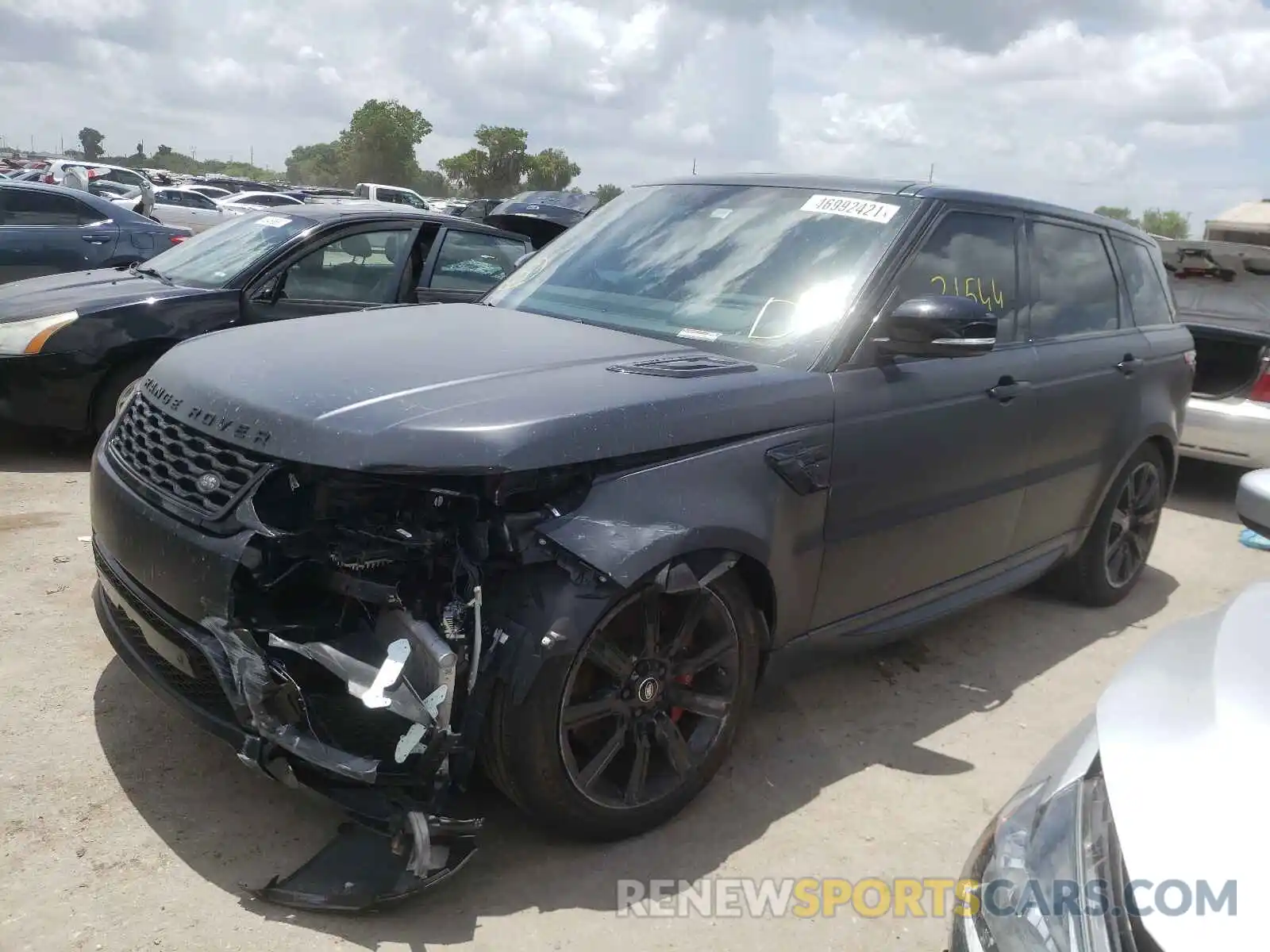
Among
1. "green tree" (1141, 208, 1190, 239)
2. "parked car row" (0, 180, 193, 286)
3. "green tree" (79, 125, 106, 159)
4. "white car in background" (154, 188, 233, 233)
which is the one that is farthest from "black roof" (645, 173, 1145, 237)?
"green tree" (79, 125, 106, 159)

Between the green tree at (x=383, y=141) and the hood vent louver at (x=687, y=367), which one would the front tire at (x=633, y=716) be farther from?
the green tree at (x=383, y=141)

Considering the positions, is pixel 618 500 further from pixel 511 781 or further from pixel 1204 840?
pixel 1204 840

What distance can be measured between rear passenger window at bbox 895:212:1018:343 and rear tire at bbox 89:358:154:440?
13.8 ft

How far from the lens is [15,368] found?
18.0 feet

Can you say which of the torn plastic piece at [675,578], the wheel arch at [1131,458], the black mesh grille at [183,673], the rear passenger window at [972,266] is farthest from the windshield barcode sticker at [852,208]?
the black mesh grille at [183,673]

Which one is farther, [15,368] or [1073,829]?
[15,368]

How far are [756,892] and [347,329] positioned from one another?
2097 mm

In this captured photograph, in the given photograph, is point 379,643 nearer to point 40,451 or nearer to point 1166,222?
point 40,451

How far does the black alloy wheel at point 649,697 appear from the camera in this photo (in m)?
2.68

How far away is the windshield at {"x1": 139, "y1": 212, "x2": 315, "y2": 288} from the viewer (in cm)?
609

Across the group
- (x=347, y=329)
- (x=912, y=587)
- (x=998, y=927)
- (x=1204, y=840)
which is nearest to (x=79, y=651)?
(x=347, y=329)

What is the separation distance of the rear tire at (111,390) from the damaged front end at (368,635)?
350cm

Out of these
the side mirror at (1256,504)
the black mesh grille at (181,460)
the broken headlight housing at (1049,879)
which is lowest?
the broken headlight housing at (1049,879)

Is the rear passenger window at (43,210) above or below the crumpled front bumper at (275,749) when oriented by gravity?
above
